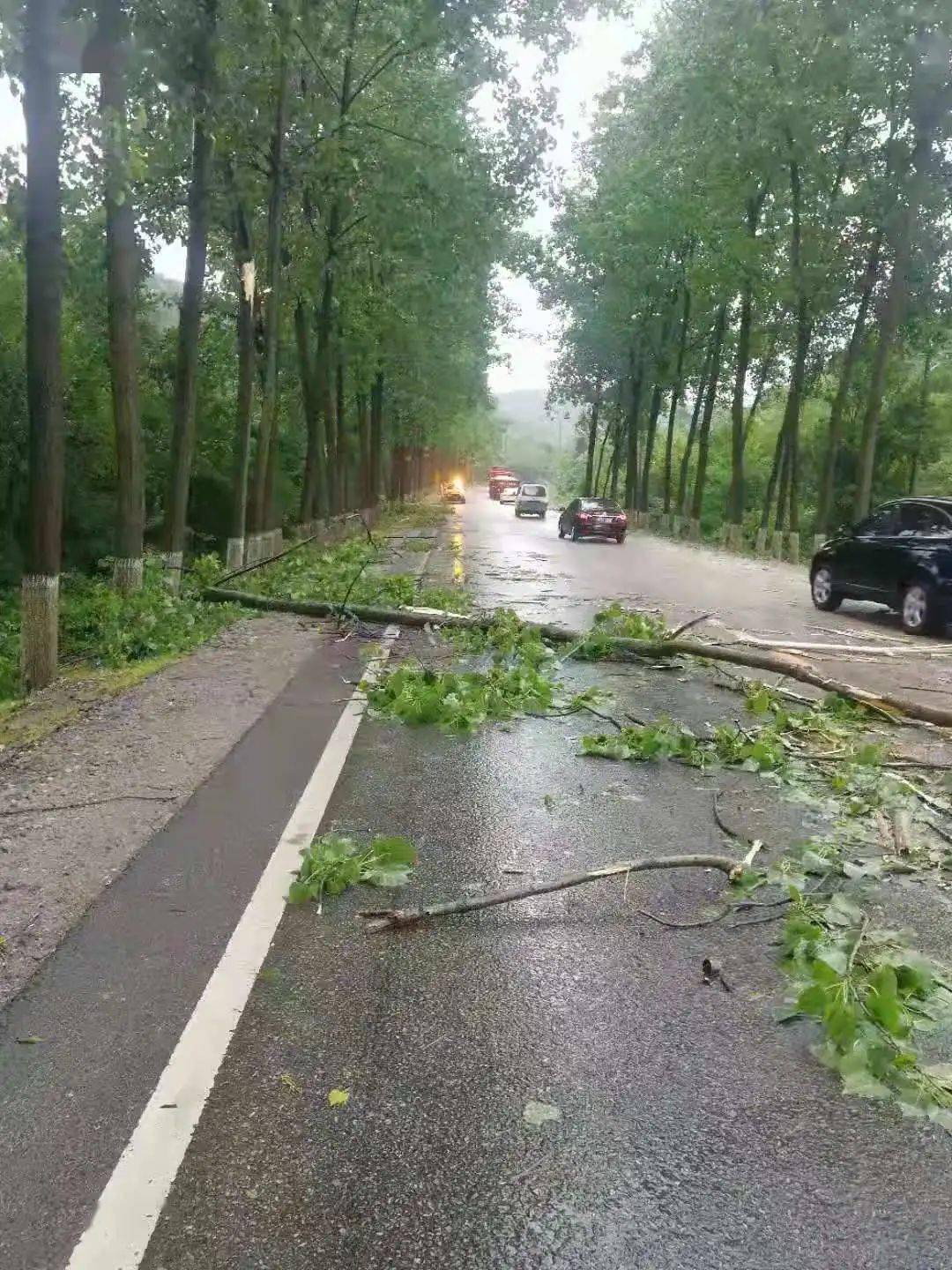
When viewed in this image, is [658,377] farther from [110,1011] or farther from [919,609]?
[110,1011]

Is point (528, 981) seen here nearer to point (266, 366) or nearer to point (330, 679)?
point (330, 679)

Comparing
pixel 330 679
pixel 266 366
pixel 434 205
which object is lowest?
pixel 330 679

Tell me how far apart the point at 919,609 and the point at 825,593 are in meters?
Answer: 2.92

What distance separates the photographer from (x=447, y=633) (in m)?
12.8

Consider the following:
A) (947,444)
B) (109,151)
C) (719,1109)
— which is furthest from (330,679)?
(947,444)

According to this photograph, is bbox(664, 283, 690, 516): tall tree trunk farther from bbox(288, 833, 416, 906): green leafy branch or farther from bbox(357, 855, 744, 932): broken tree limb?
bbox(288, 833, 416, 906): green leafy branch

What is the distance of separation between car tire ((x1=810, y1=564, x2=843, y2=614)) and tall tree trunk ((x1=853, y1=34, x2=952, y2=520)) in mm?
7533

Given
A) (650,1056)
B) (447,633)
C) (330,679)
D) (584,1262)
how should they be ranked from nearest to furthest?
(584,1262) < (650,1056) < (330,679) < (447,633)

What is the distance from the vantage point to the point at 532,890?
4711mm

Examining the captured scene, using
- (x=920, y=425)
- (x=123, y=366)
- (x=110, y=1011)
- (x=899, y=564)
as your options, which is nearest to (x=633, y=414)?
(x=920, y=425)

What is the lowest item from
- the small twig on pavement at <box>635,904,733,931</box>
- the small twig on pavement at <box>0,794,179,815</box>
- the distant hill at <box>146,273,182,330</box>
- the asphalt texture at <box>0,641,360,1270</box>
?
the small twig on pavement at <box>0,794,179,815</box>

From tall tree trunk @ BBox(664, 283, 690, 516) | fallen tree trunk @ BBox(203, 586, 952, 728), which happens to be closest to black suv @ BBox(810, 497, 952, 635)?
fallen tree trunk @ BBox(203, 586, 952, 728)

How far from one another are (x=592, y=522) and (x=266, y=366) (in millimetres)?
16607

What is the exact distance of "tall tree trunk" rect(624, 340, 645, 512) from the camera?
164 ft
